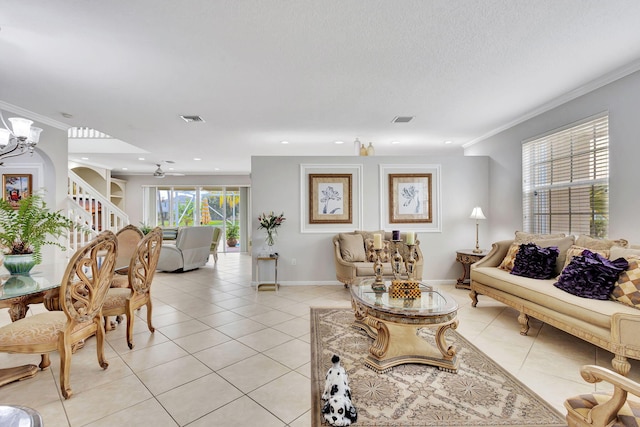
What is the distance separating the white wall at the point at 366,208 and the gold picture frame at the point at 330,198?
0.68 ft

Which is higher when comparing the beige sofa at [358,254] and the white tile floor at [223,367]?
the beige sofa at [358,254]

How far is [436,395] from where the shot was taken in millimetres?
1949

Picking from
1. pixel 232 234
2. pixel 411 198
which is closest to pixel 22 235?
pixel 411 198

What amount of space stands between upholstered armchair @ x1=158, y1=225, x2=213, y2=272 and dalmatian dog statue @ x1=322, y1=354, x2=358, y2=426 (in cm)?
524

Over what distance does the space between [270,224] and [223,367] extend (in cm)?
266

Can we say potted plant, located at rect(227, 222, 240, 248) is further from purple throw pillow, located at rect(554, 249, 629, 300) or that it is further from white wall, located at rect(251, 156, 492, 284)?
purple throw pillow, located at rect(554, 249, 629, 300)

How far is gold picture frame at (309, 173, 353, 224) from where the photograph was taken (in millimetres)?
5062

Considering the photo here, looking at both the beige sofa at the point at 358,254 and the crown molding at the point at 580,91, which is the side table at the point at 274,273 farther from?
the crown molding at the point at 580,91

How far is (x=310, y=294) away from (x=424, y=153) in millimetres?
4242

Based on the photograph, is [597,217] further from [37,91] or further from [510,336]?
[37,91]

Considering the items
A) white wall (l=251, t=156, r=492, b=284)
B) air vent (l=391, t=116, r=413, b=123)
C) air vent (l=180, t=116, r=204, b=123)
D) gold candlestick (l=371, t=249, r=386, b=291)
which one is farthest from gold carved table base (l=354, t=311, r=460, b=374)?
air vent (l=180, t=116, r=204, b=123)

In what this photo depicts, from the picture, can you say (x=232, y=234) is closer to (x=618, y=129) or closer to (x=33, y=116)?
(x=33, y=116)

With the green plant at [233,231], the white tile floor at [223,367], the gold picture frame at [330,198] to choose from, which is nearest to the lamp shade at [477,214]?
the white tile floor at [223,367]

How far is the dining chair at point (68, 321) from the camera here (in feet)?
6.27
